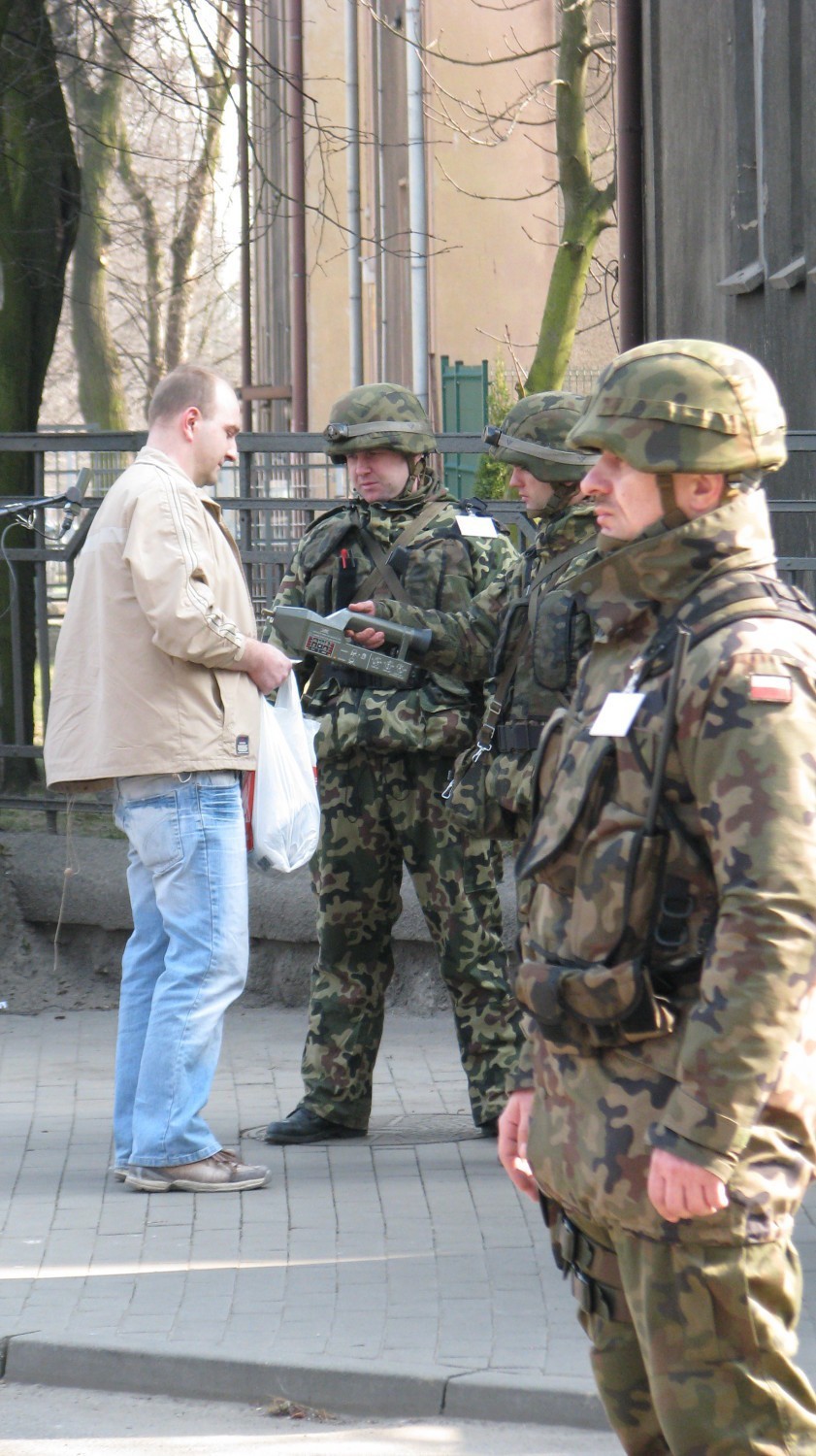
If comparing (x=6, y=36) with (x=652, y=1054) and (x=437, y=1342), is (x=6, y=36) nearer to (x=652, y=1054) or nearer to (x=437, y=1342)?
(x=437, y=1342)

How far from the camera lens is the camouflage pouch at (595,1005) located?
243 cm

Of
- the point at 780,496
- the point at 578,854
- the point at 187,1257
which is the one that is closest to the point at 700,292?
the point at 780,496

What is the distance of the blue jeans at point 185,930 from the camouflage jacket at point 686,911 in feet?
Answer: 8.21

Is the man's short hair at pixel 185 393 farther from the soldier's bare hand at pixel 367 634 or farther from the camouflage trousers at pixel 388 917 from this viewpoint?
the camouflage trousers at pixel 388 917

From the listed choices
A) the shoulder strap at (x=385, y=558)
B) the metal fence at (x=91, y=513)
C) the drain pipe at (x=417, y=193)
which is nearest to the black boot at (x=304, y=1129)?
the shoulder strap at (x=385, y=558)

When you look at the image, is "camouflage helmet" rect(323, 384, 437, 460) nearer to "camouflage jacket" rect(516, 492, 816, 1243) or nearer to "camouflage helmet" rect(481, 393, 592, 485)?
"camouflage helmet" rect(481, 393, 592, 485)

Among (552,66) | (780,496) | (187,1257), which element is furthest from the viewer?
(552,66)

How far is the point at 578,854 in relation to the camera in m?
2.54

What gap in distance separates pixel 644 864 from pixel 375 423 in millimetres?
3148

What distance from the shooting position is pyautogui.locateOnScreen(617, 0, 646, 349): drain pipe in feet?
46.5

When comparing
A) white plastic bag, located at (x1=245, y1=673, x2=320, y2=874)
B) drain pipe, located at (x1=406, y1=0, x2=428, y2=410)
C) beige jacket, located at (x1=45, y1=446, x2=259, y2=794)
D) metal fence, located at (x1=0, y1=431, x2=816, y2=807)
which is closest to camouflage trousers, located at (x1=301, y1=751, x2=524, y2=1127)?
white plastic bag, located at (x1=245, y1=673, x2=320, y2=874)

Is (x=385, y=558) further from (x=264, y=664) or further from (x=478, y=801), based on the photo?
(x=478, y=801)

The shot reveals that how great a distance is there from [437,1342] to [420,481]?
2.45m

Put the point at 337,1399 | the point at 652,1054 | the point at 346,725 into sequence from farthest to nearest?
the point at 346,725 → the point at 337,1399 → the point at 652,1054
